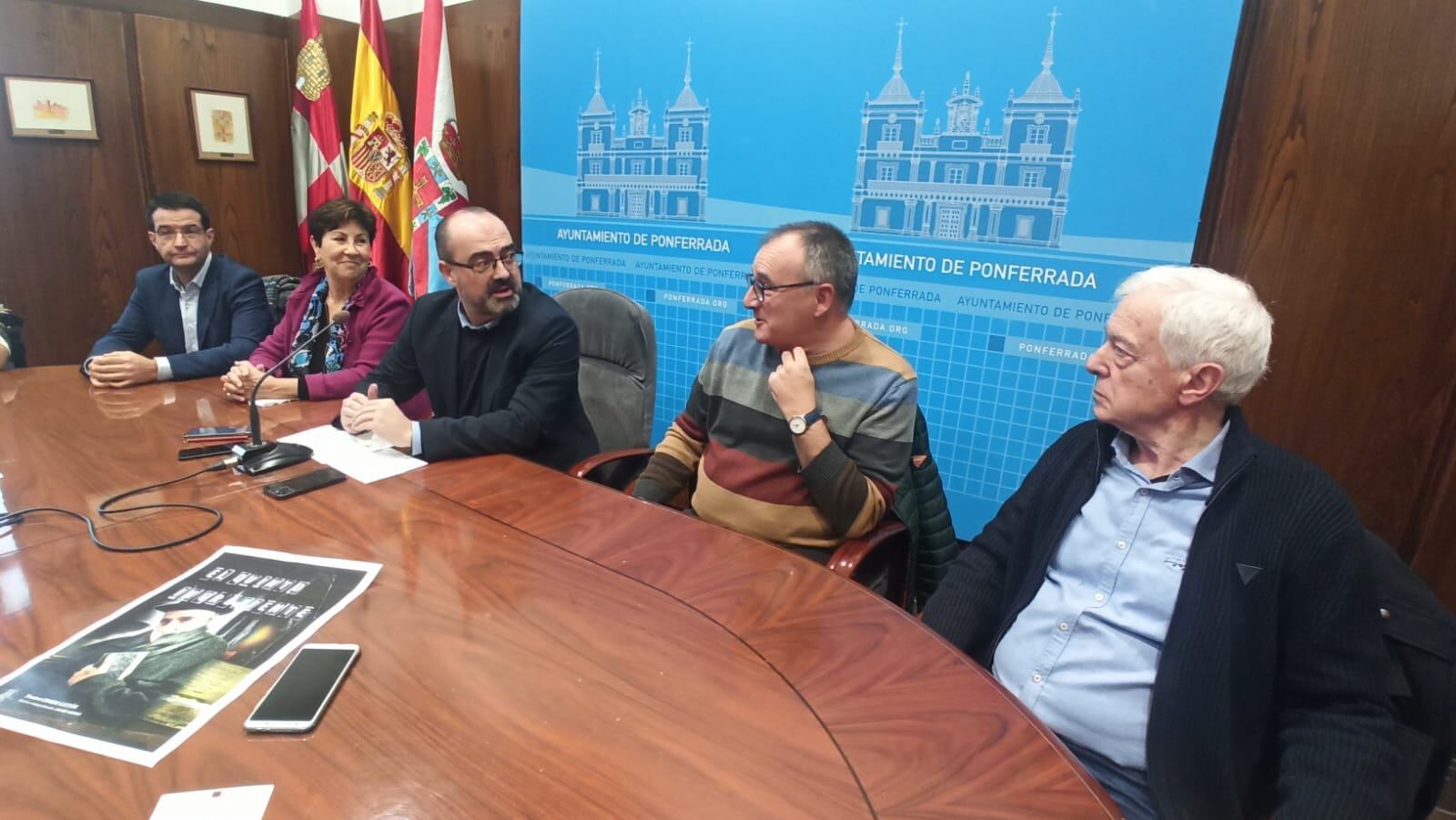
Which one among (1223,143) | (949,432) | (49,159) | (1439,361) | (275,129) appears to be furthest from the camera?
(275,129)

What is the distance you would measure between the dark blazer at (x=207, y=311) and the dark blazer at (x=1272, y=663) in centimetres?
293

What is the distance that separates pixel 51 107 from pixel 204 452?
2836 mm

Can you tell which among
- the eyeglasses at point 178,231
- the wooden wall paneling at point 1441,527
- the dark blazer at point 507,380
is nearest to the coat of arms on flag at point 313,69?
the eyeglasses at point 178,231

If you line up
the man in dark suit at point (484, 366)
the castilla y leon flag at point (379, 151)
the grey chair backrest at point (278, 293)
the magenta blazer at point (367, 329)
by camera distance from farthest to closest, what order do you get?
the castilla y leon flag at point (379, 151)
the grey chair backrest at point (278, 293)
the magenta blazer at point (367, 329)
the man in dark suit at point (484, 366)

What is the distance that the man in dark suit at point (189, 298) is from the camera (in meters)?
2.59

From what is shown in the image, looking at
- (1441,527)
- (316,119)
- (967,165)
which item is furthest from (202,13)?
(1441,527)

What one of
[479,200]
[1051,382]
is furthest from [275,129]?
[1051,382]

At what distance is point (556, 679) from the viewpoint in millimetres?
849

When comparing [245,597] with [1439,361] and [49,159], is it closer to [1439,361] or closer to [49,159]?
[1439,361]

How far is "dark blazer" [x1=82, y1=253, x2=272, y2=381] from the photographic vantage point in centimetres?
266

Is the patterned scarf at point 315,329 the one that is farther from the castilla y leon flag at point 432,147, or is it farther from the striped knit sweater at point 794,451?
the striped knit sweater at point 794,451

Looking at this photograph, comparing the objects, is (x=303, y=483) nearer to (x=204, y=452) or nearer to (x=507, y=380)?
(x=204, y=452)

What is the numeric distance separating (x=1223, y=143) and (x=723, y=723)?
1.97 metres

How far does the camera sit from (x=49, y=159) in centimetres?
319
